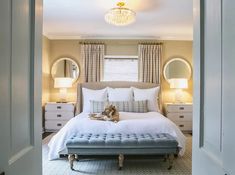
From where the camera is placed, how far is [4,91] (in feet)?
2.77

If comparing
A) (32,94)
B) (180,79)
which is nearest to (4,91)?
(32,94)

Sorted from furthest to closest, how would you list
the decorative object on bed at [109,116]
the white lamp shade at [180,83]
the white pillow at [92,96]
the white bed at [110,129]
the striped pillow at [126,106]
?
the white lamp shade at [180,83]
the white pillow at [92,96]
the striped pillow at [126,106]
the decorative object on bed at [109,116]
the white bed at [110,129]

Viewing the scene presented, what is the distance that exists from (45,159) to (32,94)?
321 cm

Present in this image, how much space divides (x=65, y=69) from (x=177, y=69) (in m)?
3.10

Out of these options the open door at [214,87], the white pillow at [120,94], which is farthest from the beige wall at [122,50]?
the open door at [214,87]

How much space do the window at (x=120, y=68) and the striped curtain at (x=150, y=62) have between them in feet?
0.86

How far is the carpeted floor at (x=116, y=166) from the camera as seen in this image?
3.52 m

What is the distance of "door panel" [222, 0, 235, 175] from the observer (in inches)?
31.9

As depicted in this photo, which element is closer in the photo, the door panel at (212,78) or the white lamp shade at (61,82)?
the door panel at (212,78)

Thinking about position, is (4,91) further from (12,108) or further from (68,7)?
(68,7)

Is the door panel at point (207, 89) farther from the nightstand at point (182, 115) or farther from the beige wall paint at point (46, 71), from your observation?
the beige wall paint at point (46, 71)

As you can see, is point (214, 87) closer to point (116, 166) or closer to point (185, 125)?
point (116, 166)

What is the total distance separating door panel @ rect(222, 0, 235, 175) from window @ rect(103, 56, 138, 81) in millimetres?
5874

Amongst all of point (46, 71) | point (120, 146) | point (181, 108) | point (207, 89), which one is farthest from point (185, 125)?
point (207, 89)
